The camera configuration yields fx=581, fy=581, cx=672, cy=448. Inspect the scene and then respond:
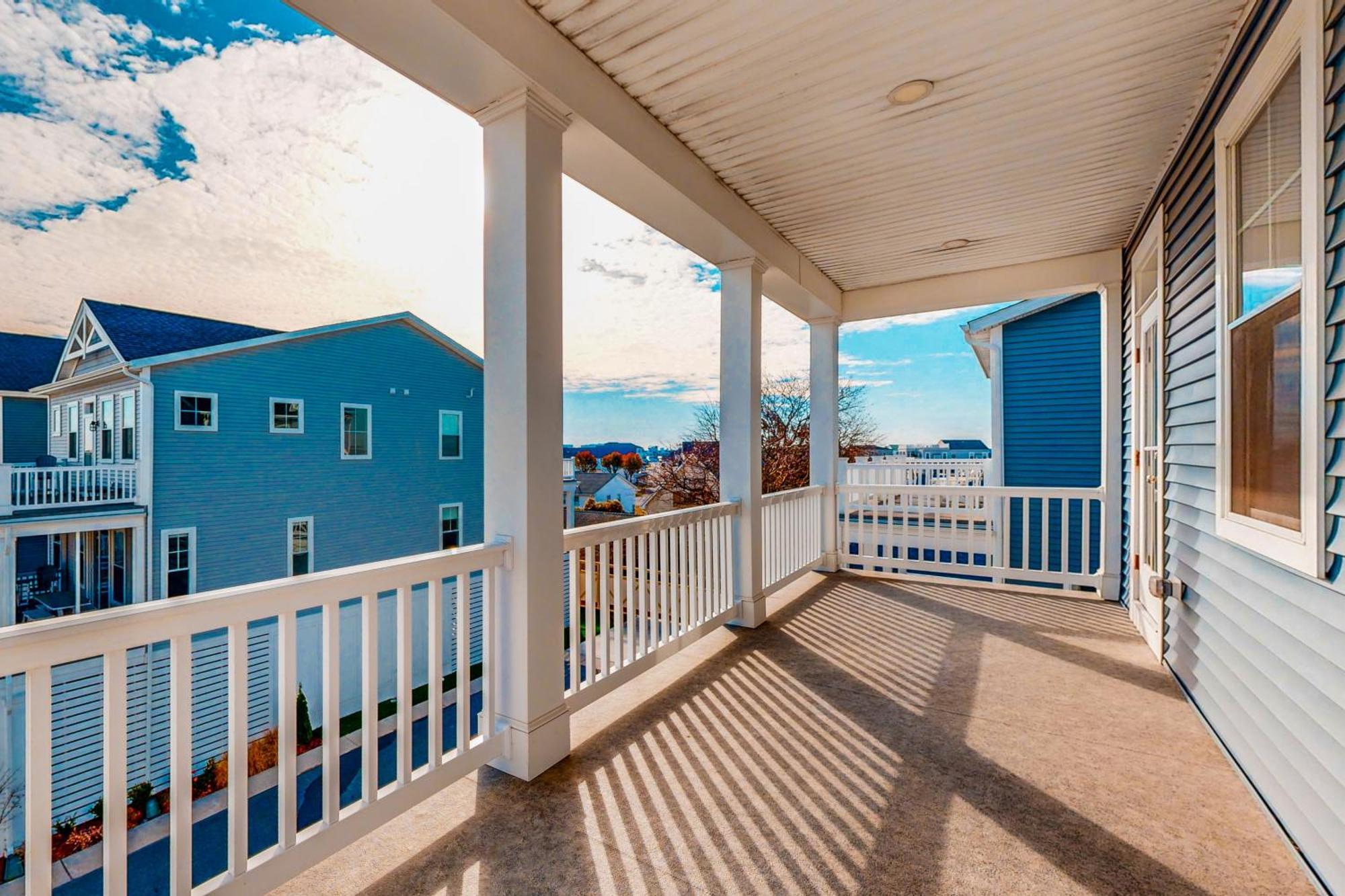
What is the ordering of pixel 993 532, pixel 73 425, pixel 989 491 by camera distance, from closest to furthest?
pixel 73 425
pixel 989 491
pixel 993 532

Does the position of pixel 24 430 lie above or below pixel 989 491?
above

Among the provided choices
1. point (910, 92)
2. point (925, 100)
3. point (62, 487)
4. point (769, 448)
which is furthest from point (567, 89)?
point (769, 448)

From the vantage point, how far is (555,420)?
2223mm

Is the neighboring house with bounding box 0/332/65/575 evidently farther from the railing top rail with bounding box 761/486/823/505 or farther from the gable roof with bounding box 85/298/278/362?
the railing top rail with bounding box 761/486/823/505

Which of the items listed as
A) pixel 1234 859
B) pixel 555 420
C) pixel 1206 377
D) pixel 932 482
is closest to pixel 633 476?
pixel 932 482

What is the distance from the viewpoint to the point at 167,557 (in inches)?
91.2

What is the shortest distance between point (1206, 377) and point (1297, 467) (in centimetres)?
97

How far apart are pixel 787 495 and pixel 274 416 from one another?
3.43 metres

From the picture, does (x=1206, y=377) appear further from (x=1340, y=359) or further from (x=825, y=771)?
(x=825, y=771)

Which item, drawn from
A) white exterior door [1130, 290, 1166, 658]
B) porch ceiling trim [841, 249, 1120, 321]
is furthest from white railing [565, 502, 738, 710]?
porch ceiling trim [841, 249, 1120, 321]

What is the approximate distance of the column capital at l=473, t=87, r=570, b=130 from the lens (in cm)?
206

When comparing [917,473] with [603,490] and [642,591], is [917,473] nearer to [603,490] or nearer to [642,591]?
[603,490]

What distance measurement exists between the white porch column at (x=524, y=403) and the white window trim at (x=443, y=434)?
3.52 ft

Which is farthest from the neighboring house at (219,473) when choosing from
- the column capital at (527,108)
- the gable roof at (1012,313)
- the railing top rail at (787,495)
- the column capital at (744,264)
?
the gable roof at (1012,313)
